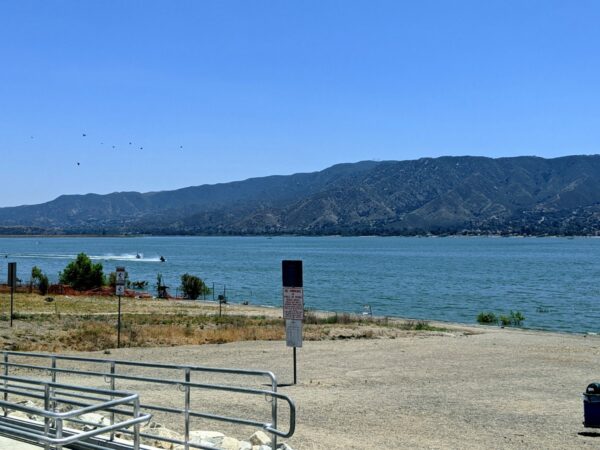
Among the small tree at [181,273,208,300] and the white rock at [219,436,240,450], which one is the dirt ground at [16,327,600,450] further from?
the small tree at [181,273,208,300]

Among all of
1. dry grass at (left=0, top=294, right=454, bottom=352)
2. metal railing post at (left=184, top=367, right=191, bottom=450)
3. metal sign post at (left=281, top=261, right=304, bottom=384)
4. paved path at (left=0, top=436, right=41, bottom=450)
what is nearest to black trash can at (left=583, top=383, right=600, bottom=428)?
metal sign post at (left=281, top=261, right=304, bottom=384)

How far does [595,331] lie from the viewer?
135 ft

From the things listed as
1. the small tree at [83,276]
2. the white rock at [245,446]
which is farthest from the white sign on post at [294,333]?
the small tree at [83,276]

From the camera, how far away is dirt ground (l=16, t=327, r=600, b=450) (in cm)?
1221

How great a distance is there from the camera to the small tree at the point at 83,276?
5928 cm

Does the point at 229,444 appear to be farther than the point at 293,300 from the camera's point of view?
No

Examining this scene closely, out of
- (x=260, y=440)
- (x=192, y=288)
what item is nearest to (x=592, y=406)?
(x=260, y=440)

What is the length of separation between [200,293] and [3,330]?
115 ft

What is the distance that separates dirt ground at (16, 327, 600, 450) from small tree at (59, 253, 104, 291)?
118 ft

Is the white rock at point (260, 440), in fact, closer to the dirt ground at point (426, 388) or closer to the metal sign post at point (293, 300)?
the dirt ground at point (426, 388)

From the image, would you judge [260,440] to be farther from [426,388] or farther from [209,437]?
[426,388]

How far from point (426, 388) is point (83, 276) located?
1831 inches

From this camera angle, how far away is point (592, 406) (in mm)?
12938

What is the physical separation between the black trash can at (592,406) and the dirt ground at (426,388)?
9.9 inches
